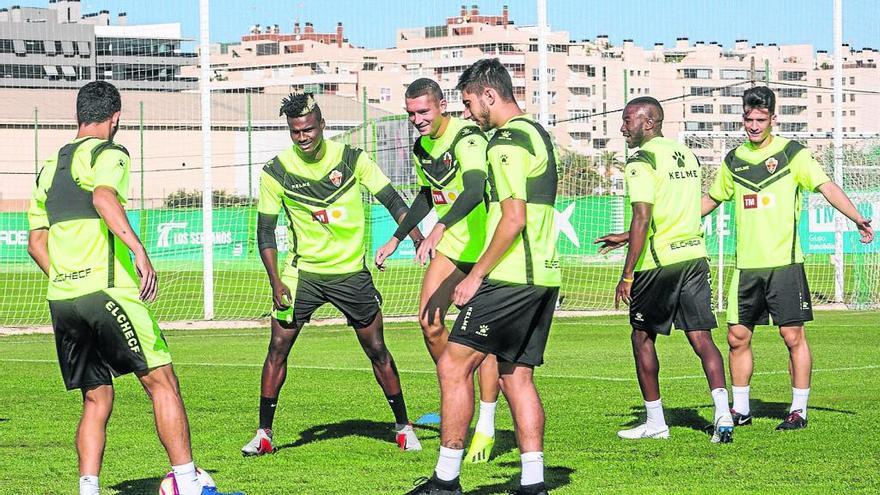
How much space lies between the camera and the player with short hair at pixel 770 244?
1039cm

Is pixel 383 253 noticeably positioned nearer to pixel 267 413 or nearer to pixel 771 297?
pixel 267 413

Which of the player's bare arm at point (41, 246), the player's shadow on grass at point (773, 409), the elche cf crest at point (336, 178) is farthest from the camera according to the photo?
the player's shadow on grass at point (773, 409)

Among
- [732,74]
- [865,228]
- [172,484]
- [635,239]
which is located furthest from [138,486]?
[732,74]

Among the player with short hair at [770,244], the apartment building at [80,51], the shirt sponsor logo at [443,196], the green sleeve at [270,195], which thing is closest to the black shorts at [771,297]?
the player with short hair at [770,244]

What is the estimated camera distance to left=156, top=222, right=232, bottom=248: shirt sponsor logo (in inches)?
1347

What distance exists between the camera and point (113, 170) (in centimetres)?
720

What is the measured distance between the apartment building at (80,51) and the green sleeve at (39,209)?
5517 inches

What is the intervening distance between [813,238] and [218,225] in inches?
600

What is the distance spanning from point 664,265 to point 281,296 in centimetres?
277

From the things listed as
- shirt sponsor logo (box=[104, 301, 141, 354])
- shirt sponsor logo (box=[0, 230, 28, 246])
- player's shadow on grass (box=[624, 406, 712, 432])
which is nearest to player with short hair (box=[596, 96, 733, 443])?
player's shadow on grass (box=[624, 406, 712, 432])

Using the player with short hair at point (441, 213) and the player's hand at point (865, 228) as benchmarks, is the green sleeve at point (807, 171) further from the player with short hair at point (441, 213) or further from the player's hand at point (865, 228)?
the player with short hair at point (441, 213)

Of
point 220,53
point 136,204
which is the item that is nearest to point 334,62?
point 220,53

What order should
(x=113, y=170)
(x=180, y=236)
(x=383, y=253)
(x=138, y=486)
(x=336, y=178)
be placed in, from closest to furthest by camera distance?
1. (x=113, y=170)
2. (x=138, y=486)
3. (x=383, y=253)
4. (x=336, y=178)
5. (x=180, y=236)

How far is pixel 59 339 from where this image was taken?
24.5ft
